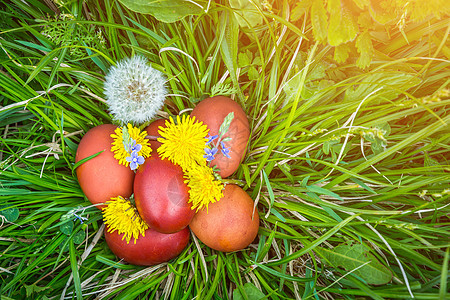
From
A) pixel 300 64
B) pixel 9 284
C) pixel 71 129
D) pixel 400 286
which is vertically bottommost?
pixel 9 284

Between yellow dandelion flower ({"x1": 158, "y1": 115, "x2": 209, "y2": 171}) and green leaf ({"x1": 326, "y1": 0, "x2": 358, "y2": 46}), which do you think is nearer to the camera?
green leaf ({"x1": 326, "y1": 0, "x2": 358, "y2": 46})

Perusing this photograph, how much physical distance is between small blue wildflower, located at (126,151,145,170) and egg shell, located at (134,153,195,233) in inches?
2.1

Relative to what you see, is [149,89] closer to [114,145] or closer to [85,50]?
→ [114,145]

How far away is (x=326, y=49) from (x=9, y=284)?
1800 mm

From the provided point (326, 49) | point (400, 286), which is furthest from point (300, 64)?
point (400, 286)

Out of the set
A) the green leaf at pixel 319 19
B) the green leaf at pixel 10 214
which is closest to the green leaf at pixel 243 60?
the green leaf at pixel 319 19

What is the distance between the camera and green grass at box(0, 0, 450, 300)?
3.90 ft

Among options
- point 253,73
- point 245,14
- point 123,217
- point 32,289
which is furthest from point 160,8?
point 32,289

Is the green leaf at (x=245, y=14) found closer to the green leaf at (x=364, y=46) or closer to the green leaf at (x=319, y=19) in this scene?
the green leaf at (x=319, y=19)

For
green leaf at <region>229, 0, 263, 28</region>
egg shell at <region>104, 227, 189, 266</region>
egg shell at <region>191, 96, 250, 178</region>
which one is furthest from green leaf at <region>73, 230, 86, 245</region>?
green leaf at <region>229, 0, 263, 28</region>

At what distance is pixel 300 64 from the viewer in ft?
4.18

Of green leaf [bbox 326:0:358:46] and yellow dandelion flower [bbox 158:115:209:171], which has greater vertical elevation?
green leaf [bbox 326:0:358:46]

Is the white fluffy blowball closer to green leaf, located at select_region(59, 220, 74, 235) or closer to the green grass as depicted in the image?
the green grass

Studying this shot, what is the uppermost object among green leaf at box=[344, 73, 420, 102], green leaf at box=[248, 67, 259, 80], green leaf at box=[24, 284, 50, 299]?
green leaf at box=[344, 73, 420, 102]
